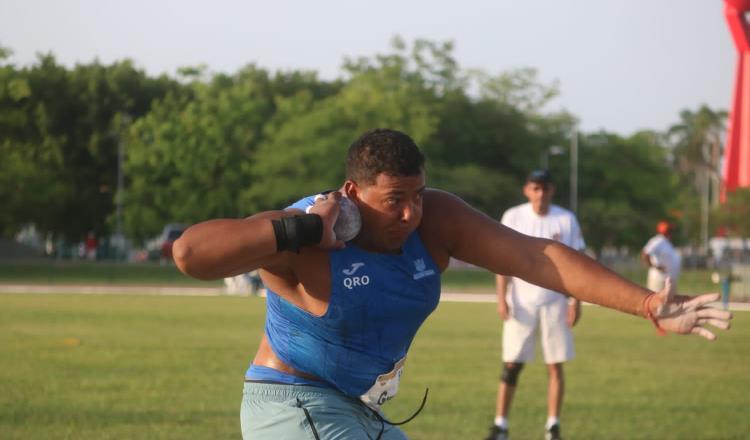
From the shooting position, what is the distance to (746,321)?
95.5 ft

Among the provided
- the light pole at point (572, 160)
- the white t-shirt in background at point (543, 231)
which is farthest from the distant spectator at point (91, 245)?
the white t-shirt in background at point (543, 231)

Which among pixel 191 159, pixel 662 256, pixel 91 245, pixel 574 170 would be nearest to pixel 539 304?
pixel 662 256

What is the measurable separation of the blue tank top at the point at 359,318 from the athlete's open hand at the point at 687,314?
3.29 ft

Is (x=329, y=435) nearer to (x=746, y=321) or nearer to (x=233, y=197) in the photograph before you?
(x=746, y=321)

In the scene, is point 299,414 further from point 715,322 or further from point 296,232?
point 715,322

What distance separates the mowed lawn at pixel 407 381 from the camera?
11.4m

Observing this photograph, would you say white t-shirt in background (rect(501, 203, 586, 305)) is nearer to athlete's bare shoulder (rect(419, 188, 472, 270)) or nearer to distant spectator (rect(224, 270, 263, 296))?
athlete's bare shoulder (rect(419, 188, 472, 270))

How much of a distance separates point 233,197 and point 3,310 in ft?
127

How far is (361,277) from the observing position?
4.92 meters

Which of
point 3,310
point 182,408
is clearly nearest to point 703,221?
point 3,310

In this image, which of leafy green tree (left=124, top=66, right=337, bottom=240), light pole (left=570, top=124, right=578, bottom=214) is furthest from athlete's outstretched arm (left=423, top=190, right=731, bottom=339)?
light pole (left=570, top=124, right=578, bottom=214)

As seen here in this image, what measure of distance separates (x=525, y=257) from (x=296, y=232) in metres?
1.12

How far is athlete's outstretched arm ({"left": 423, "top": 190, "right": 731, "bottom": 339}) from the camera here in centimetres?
496

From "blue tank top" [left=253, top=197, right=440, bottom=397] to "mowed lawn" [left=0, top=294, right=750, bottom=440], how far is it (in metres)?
5.57
